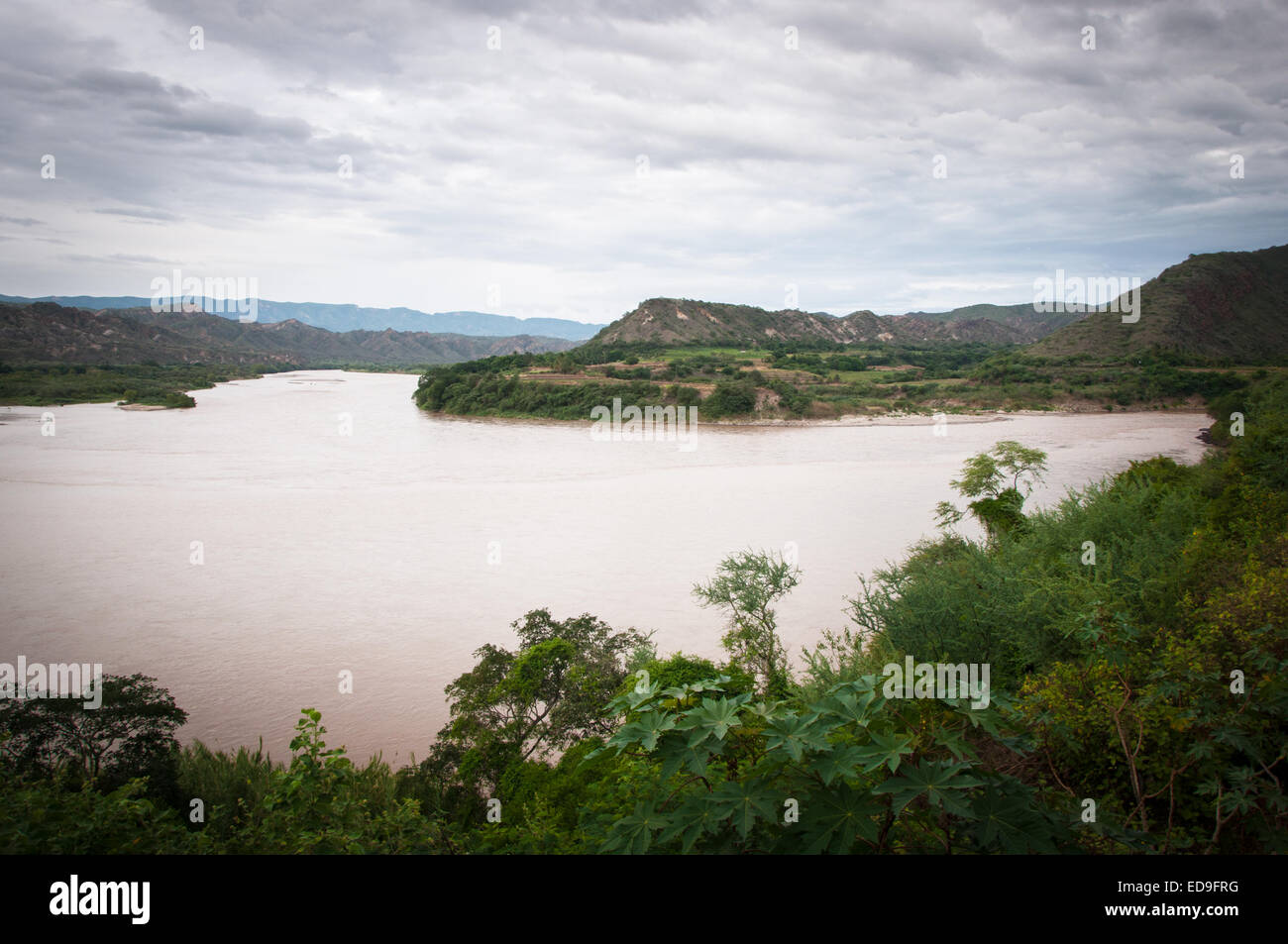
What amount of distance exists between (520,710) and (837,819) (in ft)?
33.0

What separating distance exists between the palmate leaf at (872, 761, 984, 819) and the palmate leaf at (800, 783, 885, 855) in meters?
0.12

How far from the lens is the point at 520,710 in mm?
12258

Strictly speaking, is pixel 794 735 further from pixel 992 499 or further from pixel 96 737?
pixel 992 499

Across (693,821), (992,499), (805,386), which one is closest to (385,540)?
(992,499)

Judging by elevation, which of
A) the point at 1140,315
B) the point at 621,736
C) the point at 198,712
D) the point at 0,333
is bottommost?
the point at 198,712

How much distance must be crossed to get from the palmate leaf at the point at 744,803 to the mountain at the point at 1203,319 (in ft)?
358

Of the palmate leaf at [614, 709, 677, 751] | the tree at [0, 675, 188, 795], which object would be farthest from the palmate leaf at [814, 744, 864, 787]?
the tree at [0, 675, 188, 795]

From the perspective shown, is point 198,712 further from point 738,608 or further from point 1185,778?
point 1185,778

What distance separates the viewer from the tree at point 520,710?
11.1m

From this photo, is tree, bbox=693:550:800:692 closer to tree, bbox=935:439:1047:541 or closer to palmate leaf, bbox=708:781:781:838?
tree, bbox=935:439:1047:541

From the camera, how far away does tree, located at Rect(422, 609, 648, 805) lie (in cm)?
1108
